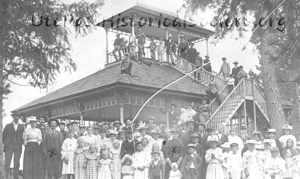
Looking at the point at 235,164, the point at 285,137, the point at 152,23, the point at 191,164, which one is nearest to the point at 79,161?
the point at 191,164

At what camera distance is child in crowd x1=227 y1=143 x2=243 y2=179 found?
11461 mm

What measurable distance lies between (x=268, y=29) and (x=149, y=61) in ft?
28.1

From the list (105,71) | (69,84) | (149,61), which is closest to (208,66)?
(149,61)

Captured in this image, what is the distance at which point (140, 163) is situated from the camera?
11.3 metres

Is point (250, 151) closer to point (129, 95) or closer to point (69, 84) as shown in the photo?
point (129, 95)

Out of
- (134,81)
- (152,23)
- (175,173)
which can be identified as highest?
(152,23)

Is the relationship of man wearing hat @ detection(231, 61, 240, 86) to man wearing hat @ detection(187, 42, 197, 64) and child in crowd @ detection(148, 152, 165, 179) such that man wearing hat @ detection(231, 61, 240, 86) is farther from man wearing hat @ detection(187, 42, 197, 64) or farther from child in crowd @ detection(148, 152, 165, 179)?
child in crowd @ detection(148, 152, 165, 179)

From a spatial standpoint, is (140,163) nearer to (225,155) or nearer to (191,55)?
(225,155)

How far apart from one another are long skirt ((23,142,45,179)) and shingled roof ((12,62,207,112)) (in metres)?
5.62

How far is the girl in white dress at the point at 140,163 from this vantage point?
1125 cm

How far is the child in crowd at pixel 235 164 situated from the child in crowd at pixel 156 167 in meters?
1.67

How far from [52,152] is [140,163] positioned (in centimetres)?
250

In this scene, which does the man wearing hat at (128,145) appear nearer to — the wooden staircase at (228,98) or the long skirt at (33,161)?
the long skirt at (33,161)

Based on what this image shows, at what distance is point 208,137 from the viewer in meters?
11.8
